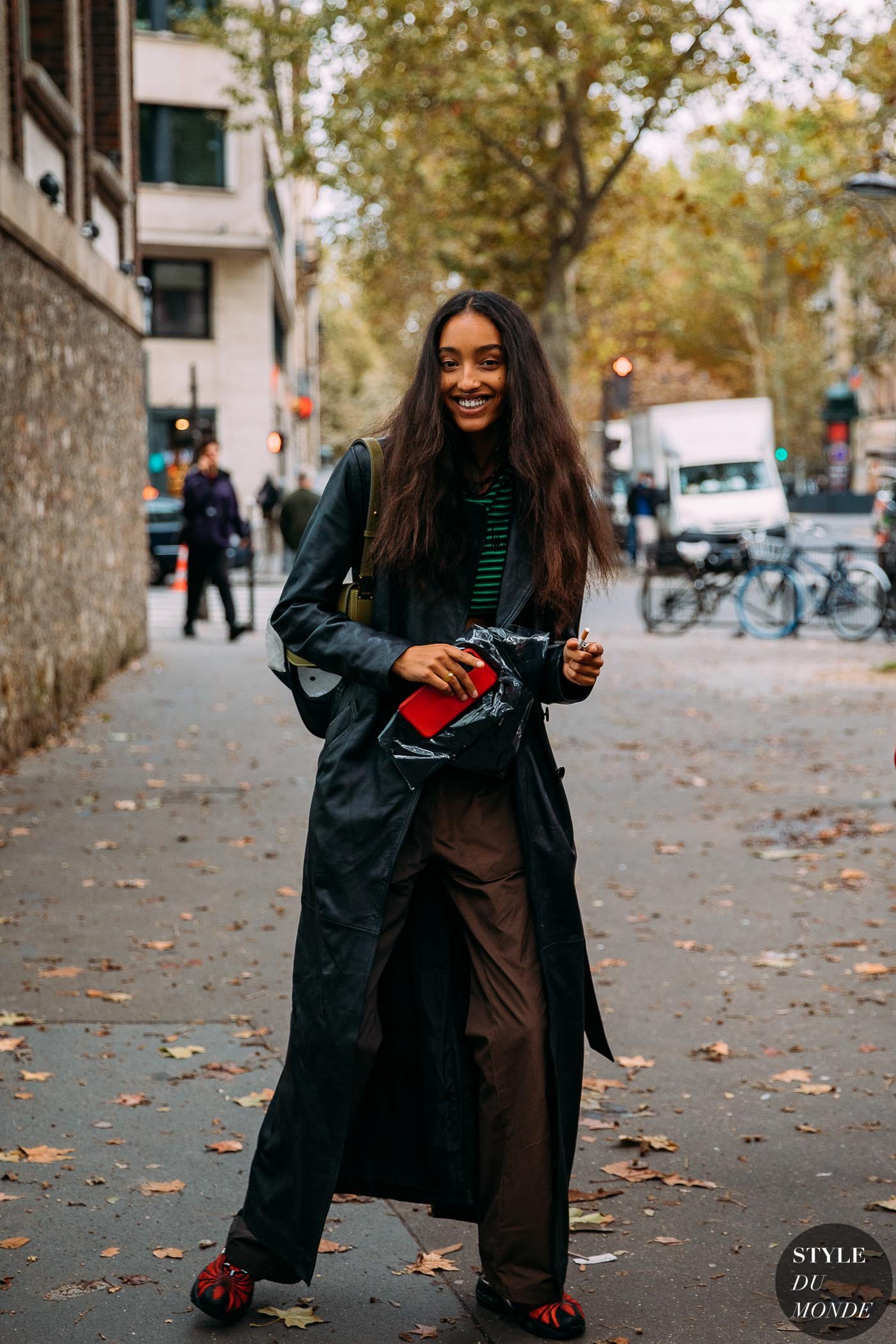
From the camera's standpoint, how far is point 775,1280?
3.60 m

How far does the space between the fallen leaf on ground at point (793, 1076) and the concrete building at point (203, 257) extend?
1174 inches

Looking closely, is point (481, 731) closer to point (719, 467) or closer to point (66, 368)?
point (66, 368)

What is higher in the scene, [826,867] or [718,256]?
[718,256]

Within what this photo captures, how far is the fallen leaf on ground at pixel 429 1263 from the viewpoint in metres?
3.63

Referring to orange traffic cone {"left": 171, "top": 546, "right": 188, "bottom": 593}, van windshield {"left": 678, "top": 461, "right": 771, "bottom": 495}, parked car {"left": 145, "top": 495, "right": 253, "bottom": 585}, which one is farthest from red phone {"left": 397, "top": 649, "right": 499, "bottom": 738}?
van windshield {"left": 678, "top": 461, "right": 771, "bottom": 495}

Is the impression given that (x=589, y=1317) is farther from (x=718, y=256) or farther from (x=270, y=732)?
(x=718, y=256)

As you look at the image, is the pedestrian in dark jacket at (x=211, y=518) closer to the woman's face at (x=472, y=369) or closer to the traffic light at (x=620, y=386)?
the traffic light at (x=620, y=386)

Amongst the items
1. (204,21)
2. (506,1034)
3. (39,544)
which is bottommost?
(506,1034)

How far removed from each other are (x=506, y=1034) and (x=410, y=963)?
0.23 meters

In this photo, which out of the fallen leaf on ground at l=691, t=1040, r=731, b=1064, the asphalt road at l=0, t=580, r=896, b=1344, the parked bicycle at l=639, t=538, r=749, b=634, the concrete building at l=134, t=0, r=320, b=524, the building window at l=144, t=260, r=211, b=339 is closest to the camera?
the asphalt road at l=0, t=580, r=896, b=1344

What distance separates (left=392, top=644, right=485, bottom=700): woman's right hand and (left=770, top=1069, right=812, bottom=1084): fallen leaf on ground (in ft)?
7.53

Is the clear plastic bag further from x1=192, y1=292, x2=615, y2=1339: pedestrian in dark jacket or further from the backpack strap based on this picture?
the backpack strap

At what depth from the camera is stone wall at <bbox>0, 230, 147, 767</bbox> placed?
32.5ft

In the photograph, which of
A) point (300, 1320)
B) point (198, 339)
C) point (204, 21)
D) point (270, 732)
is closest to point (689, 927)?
point (300, 1320)
